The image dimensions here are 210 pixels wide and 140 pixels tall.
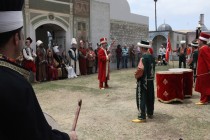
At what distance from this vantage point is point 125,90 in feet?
31.3

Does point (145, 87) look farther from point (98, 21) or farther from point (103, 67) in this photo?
point (98, 21)

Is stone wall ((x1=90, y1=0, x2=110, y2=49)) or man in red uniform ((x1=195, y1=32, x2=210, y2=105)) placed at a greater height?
stone wall ((x1=90, y1=0, x2=110, y2=49))

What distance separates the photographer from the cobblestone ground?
4.70 m

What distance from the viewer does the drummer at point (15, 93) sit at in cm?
108

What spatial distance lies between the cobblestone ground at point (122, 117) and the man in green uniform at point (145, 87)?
8.8 inches

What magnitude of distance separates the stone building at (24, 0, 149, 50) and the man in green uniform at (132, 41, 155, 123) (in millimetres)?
8340

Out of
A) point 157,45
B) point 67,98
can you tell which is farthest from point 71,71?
point 157,45

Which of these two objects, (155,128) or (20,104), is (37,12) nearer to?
(155,128)

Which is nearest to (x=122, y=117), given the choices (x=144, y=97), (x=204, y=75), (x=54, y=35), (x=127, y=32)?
(x=144, y=97)

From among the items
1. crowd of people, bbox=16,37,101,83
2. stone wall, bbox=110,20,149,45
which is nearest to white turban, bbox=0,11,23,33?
crowd of people, bbox=16,37,101,83

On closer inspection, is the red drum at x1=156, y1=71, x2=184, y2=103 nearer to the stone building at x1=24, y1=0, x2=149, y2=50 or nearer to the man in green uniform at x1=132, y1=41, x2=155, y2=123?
the man in green uniform at x1=132, y1=41, x2=155, y2=123

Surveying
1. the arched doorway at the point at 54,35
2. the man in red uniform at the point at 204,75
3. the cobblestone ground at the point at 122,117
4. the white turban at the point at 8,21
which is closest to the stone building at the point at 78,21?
the arched doorway at the point at 54,35

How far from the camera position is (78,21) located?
15.5 m

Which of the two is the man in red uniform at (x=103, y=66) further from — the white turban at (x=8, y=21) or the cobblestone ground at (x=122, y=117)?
the white turban at (x=8, y=21)
